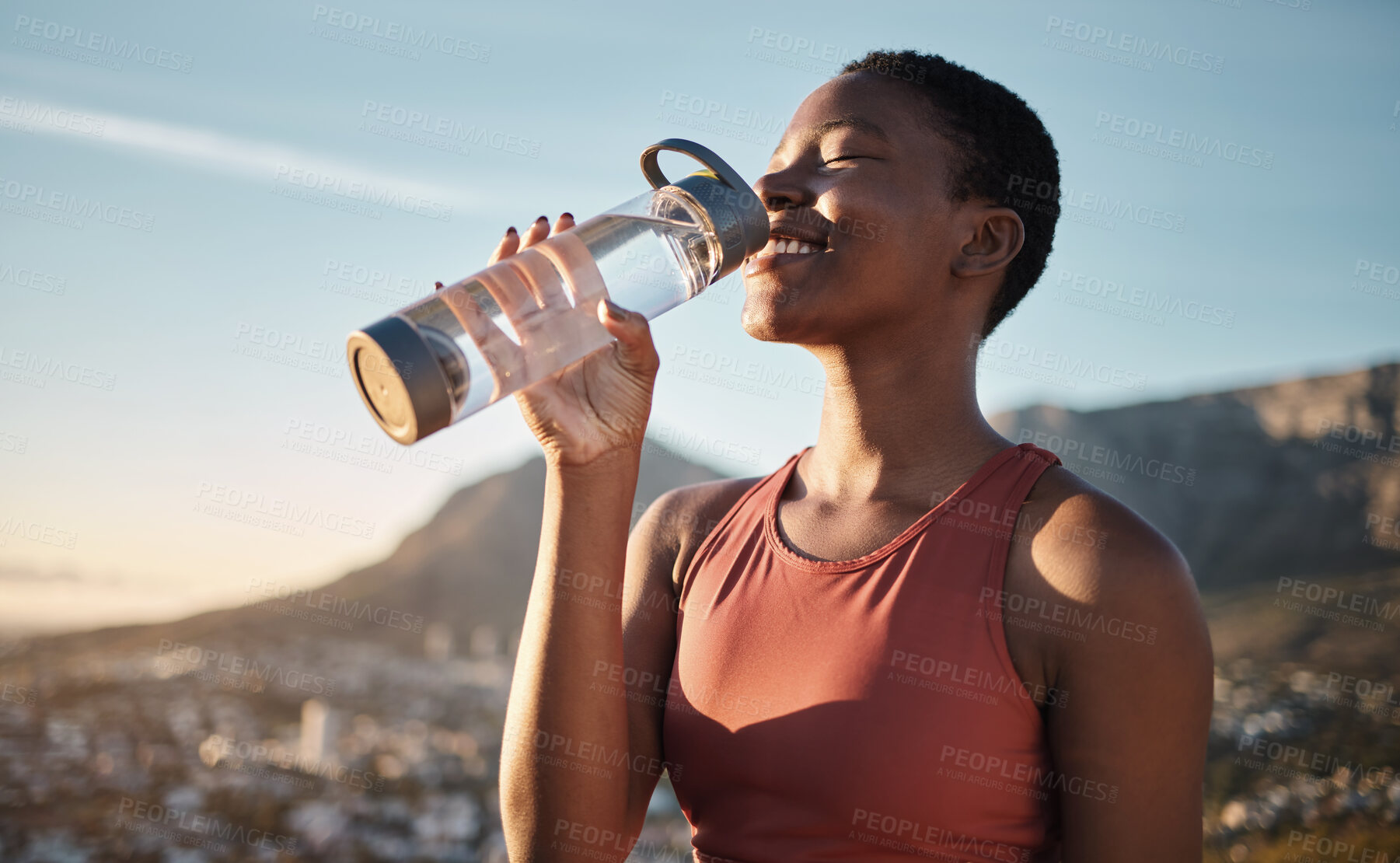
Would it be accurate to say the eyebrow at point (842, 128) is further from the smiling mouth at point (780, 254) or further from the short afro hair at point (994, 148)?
the smiling mouth at point (780, 254)

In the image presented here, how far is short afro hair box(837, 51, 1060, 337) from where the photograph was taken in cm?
188

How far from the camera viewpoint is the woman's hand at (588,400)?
1598 millimetres

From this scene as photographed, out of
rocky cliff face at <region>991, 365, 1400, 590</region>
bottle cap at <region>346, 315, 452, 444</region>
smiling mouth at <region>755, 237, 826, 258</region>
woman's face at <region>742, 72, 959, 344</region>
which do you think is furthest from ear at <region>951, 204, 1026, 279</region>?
rocky cliff face at <region>991, 365, 1400, 590</region>

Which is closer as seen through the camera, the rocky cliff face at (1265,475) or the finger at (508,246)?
the finger at (508,246)

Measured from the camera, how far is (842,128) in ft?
6.00

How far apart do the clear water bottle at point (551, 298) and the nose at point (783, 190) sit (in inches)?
6.6

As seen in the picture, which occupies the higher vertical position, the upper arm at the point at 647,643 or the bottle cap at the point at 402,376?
the bottle cap at the point at 402,376

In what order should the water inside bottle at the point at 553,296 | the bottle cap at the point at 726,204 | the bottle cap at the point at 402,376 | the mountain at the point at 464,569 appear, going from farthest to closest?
the mountain at the point at 464,569 < the bottle cap at the point at 726,204 < the water inside bottle at the point at 553,296 < the bottle cap at the point at 402,376

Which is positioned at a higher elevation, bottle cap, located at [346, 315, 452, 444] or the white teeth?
the white teeth

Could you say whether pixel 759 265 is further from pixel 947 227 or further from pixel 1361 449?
pixel 1361 449

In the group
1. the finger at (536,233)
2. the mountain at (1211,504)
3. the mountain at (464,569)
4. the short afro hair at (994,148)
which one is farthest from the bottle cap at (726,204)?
the mountain at (1211,504)

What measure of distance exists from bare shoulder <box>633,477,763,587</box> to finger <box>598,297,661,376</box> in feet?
1.77

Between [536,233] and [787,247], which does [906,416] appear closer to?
[787,247]

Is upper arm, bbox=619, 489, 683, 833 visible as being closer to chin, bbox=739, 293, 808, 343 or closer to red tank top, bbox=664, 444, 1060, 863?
red tank top, bbox=664, 444, 1060, 863
